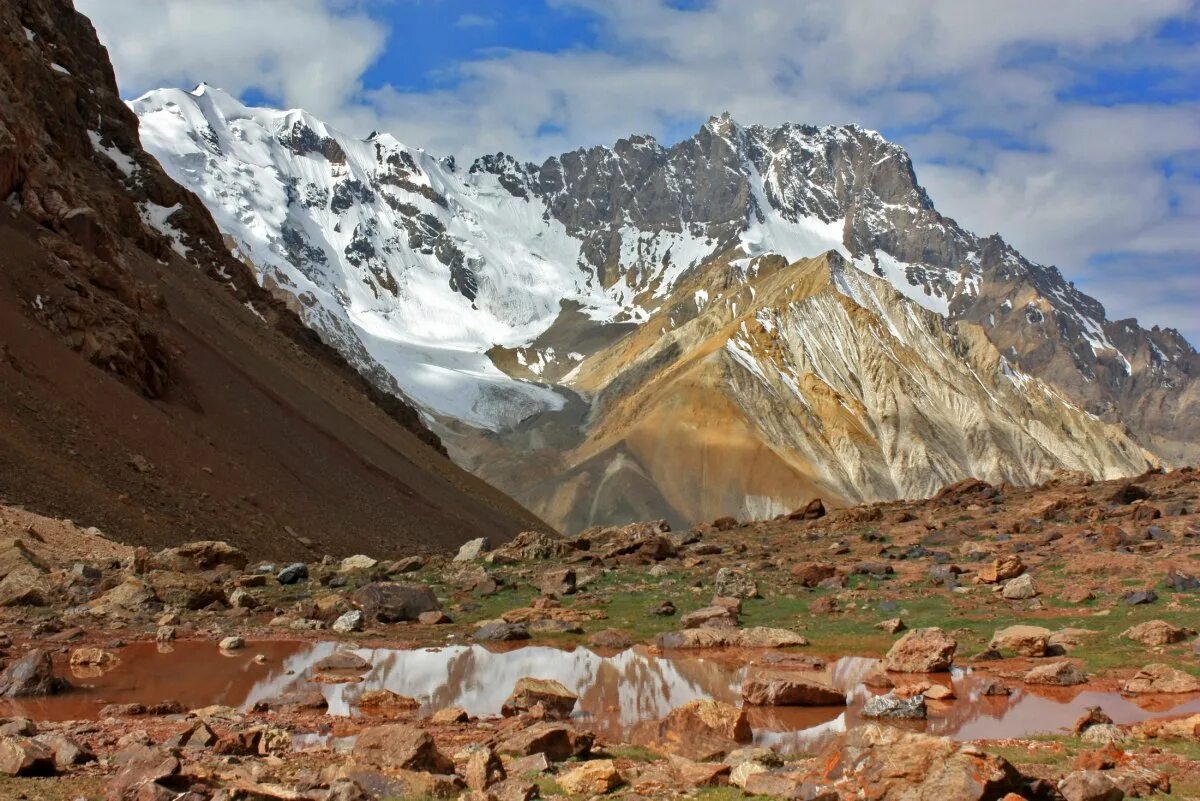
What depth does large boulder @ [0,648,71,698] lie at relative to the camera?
17.4 m

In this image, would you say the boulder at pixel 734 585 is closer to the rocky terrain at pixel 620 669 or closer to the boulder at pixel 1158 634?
the rocky terrain at pixel 620 669

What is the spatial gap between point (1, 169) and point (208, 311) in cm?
1782

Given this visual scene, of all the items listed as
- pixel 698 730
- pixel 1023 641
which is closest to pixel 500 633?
pixel 698 730

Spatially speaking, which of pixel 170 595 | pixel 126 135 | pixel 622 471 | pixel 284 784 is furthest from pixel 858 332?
pixel 284 784

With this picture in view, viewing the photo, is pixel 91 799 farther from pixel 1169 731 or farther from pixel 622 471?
pixel 622 471

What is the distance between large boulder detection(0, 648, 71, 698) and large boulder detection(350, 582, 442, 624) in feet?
30.4

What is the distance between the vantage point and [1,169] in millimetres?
50969

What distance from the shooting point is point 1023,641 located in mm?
21953

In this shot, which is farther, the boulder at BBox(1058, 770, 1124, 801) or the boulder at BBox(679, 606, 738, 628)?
the boulder at BBox(679, 606, 738, 628)

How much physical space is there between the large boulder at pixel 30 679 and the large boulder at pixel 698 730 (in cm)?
966

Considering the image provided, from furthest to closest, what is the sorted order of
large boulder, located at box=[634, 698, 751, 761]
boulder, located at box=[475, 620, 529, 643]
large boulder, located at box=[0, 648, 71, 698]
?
boulder, located at box=[475, 620, 529, 643] → large boulder, located at box=[0, 648, 71, 698] → large boulder, located at box=[634, 698, 751, 761]

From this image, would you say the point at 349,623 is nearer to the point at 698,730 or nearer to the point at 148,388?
the point at 698,730

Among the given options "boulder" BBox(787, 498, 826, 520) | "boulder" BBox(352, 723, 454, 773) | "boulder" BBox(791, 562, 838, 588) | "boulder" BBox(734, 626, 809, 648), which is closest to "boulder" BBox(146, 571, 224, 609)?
"boulder" BBox(734, 626, 809, 648)

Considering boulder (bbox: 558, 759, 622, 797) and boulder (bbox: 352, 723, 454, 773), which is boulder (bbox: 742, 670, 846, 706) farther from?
boulder (bbox: 352, 723, 454, 773)
